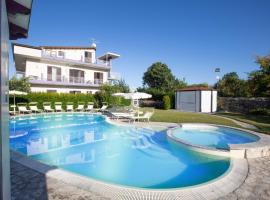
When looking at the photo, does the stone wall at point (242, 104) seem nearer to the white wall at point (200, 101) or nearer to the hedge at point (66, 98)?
the white wall at point (200, 101)

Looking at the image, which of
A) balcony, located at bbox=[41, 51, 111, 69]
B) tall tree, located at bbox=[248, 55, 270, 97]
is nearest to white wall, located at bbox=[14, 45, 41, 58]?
balcony, located at bbox=[41, 51, 111, 69]

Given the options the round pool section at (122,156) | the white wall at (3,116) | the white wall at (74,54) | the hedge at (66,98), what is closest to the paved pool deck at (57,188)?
the round pool section at (122,156)

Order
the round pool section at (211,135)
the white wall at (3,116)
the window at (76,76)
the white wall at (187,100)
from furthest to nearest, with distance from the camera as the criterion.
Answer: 1. the window at (76,76)
2. the white wall at (187,100)
3. the round pool section at (211,135)
4. the white wall at (3,116)

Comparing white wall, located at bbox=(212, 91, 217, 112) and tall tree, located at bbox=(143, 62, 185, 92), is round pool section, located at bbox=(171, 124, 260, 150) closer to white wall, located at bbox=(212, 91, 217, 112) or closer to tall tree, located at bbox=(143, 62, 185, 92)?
white wall, located at bbox=(212, 91, 217, 112)

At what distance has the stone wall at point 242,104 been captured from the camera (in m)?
22.6

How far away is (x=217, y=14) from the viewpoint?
759 inches

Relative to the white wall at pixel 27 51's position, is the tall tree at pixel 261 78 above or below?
below

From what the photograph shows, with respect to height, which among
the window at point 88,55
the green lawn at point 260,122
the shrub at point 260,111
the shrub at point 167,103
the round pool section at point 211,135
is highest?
the window at point 88,55

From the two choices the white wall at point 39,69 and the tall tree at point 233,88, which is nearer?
the white wall at point 39,69

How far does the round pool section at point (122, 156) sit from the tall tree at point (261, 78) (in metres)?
15.0

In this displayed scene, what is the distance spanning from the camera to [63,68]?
95.4 ft

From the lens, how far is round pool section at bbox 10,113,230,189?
6.50m

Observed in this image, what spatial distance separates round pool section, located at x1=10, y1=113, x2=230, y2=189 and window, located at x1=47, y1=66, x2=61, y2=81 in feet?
48.1

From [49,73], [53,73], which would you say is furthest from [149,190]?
[53,73]
